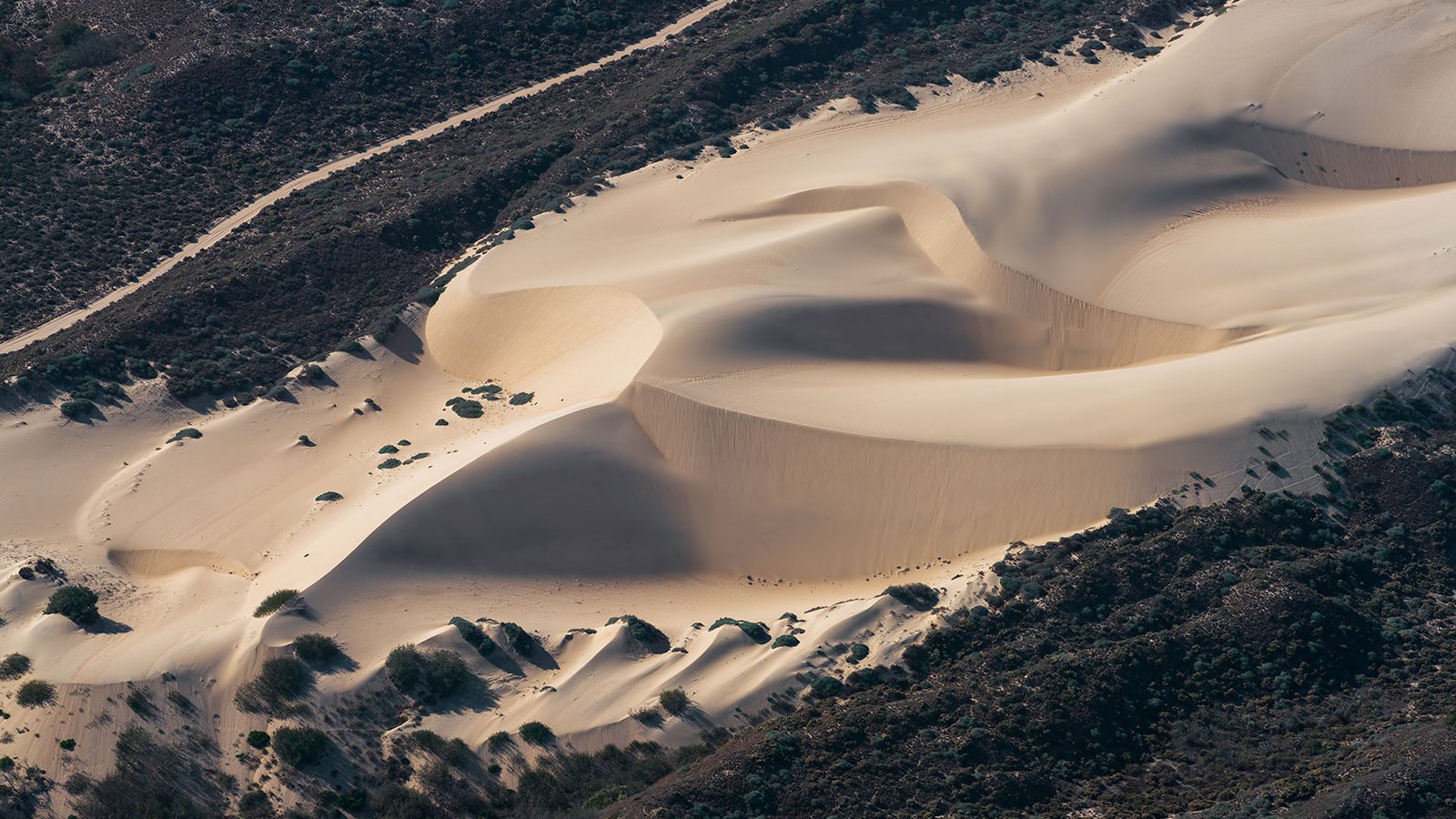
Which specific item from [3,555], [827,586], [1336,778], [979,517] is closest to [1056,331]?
[979,517]

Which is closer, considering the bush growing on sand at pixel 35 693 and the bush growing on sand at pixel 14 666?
the bush growing on sand at pixel 35 693

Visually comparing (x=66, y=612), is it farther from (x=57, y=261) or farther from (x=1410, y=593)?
(x=1410, y=593)

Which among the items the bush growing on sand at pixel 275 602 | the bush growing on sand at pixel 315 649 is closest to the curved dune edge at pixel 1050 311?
the bush growing on sand at pixel 275 602

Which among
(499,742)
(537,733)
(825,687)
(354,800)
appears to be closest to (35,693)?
(354,800)

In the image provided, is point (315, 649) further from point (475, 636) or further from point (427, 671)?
point (475, 636)

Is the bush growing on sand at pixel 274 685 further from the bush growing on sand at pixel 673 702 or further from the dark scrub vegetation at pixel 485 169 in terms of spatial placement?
the dark scrub vegetation at pixel 485 169

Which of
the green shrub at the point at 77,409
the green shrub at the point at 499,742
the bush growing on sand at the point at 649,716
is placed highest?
the green shrub at the point at 77,409
